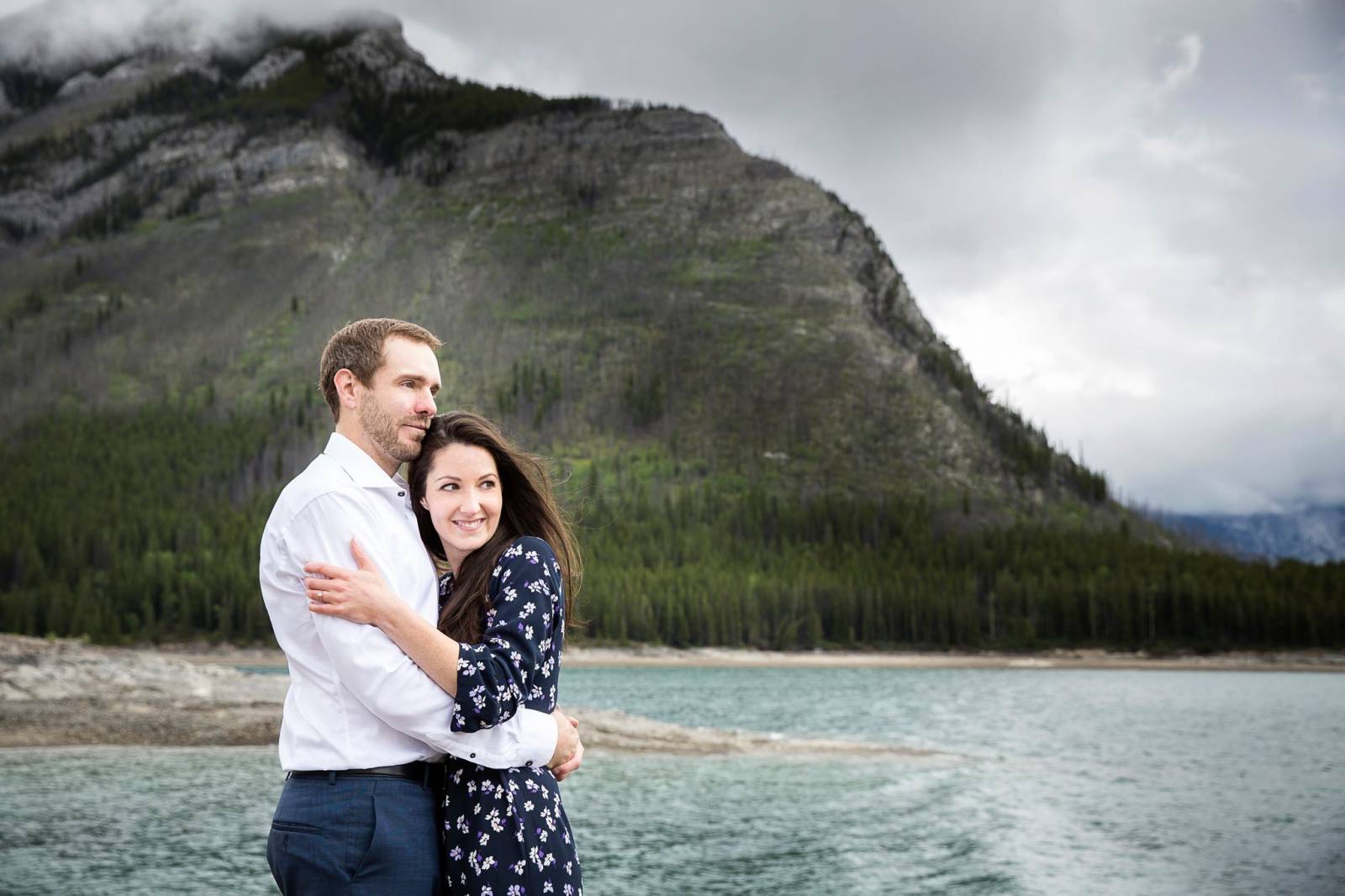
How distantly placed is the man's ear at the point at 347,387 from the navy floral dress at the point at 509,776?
2.95 feet

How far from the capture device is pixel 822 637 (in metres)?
135

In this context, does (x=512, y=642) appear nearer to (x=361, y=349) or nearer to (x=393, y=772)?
(x=393, y=772)

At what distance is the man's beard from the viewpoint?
15.6ft

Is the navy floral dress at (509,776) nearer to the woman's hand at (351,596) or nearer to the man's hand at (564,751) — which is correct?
the man's hand at (564,751)

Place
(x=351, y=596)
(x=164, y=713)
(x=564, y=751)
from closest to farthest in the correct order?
1. (x=351, y=596)
2. (x=564, y=751)
3. (x=164, y=713)

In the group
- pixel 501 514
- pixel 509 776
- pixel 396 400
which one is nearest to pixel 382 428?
pixel 396 400

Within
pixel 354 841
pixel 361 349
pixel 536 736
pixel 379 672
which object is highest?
pixel 361 349

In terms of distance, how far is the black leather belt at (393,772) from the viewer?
4.32 metres

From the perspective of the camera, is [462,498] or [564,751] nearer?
[462,498]

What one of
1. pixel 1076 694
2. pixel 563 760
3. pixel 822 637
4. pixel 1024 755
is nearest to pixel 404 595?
pixel 563 760

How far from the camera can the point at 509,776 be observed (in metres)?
4.52

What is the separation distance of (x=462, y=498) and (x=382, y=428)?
0.44 meters

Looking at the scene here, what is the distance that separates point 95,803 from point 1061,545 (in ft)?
534

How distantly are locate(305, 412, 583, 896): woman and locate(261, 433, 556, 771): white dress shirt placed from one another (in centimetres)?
8
